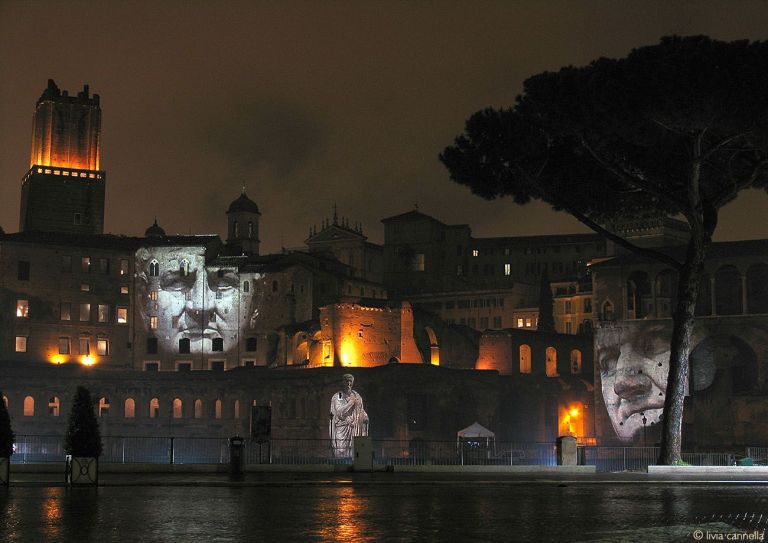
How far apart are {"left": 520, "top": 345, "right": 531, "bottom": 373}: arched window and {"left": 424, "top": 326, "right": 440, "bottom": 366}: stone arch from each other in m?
5.44

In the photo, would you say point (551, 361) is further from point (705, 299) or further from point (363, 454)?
point (363, 454)

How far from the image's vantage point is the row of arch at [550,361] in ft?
207

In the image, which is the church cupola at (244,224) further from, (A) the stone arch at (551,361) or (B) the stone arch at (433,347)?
(A) the stone arch at (551,361)

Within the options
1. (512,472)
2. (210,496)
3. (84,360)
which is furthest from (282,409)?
(210,496)

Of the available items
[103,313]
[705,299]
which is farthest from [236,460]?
[103,313]

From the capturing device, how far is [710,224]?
2770cm

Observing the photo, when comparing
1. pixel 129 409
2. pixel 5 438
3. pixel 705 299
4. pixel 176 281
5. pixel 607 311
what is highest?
pixel 176 281

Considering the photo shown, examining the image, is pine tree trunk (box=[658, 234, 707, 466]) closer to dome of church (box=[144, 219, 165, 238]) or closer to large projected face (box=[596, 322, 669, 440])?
large projected face (box=[596, 322, 669, 440])

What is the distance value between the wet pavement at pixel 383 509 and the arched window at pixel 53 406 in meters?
40.6

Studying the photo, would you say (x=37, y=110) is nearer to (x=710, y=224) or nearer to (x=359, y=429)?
(x=359, y=429)

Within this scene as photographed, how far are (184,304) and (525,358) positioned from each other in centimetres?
2155

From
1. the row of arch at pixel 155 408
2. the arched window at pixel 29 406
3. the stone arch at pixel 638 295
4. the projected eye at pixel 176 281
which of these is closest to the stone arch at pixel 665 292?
the stone arch at pixel 638 295

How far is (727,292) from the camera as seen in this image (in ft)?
179

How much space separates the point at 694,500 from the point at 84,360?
54363mm
